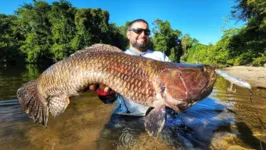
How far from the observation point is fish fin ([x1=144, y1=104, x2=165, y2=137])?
2.45m

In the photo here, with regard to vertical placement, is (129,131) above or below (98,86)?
below

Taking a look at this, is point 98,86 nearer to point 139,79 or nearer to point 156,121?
point 139,79

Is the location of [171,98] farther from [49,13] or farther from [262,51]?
[49,13]

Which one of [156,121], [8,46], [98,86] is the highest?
[8,46]

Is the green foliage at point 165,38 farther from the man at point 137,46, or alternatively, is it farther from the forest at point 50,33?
the man at point 137,46

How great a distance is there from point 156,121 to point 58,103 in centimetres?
136

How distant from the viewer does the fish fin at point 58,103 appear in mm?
2840

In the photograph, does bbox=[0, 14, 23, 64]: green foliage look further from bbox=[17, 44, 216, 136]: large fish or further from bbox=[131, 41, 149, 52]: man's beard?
bbox=[17, 44, 216, 136]: large fish

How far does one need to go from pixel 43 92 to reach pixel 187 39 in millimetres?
70609

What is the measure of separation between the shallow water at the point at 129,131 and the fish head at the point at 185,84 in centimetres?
77

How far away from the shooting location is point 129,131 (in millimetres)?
4348

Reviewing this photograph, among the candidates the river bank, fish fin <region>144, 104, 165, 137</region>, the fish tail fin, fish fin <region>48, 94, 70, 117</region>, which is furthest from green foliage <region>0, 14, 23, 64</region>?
fish fin <region>144, 104, 165, 137</region>

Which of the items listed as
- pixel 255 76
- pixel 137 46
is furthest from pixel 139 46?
pixel 255 76

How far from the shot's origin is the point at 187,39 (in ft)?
229
